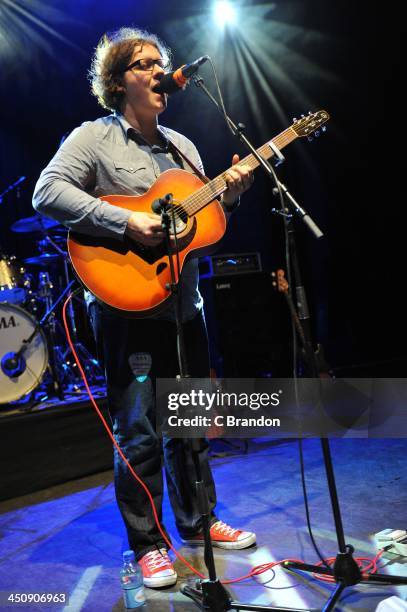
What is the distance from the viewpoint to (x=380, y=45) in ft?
18.6

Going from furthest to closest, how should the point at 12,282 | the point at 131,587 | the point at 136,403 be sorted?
the point at 12,282, the point at 136,403, the point at 131,587

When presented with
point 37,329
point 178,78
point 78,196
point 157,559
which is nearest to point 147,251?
point 78,196

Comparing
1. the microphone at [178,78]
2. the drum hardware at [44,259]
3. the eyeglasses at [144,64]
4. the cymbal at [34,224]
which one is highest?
the eyeglasses at [144,64]

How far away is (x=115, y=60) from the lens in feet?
7.75

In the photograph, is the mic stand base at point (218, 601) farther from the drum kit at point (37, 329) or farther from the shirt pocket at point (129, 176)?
the drum kit at point (37, 329)

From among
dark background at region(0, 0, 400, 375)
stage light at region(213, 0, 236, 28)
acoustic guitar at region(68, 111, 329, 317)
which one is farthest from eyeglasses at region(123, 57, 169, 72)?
stage light at region(213, 0, 236, 28)

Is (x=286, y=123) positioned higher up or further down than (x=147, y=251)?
Result: higher up

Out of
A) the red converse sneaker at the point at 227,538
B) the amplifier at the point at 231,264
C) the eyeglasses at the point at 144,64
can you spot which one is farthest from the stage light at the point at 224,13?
the red converse sneaker at the point at 227,538

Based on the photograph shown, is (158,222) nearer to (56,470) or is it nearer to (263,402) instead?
(263,402)

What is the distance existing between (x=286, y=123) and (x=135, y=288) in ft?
14.3

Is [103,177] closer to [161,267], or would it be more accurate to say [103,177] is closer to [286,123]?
[161,267]

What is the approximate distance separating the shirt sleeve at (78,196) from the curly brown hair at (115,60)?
257 millimetres

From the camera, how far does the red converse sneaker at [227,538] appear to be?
229 centimetres

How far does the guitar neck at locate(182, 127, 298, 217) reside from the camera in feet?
7.18
